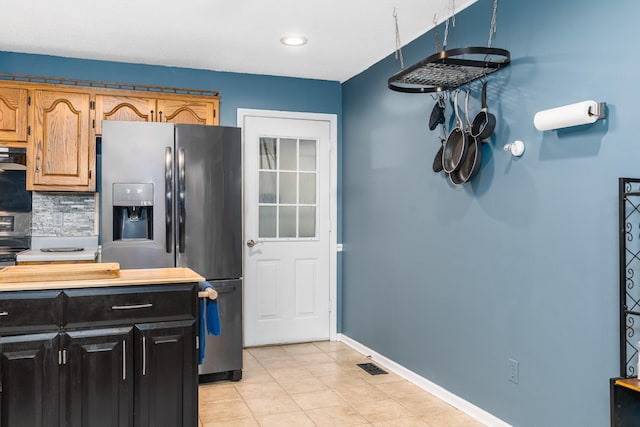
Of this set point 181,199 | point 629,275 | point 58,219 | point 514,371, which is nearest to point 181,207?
point 181,199

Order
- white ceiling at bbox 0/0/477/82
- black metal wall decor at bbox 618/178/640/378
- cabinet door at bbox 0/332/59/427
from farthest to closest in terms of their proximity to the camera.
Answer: white ceiling at bbox 0/0/477/82
cabinet door at bbox 0/332/59/427
black metal wall decor at bbox 618/178/640/378

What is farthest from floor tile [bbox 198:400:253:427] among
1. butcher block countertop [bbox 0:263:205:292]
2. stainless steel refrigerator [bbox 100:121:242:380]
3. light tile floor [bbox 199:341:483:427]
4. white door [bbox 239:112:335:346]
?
white door [bbox 239:112:335:346]

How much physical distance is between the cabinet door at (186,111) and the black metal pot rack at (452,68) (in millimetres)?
1796

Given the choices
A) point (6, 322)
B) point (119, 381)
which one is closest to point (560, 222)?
point (119, 381)

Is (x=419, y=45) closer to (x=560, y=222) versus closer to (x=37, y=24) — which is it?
(x=560, y=222)

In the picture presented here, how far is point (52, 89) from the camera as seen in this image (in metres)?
4.10

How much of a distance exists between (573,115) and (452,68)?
2.59 feet

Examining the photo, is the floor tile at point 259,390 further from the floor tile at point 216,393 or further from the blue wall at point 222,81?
the blue wall at point 222,81

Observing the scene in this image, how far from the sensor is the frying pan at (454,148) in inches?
132

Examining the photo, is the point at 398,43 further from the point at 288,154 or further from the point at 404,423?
the point at 404,423

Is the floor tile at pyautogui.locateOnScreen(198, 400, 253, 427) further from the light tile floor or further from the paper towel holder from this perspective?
the paper towel holder

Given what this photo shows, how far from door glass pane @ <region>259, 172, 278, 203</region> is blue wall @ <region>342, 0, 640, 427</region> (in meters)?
1.13

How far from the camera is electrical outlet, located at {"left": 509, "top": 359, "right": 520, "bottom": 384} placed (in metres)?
2.95

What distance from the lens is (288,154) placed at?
16.7ft
